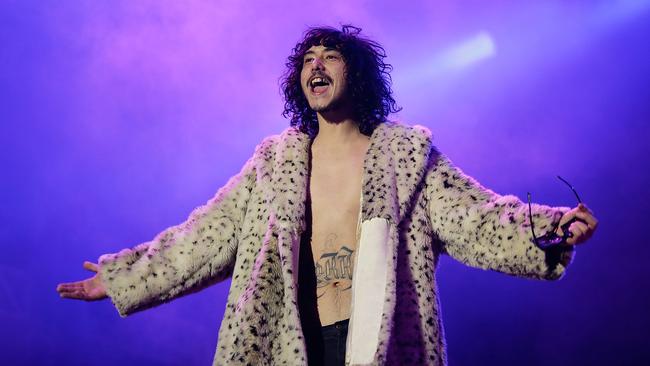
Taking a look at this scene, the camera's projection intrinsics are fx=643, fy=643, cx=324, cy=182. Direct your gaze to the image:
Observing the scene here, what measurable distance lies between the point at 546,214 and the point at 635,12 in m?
3.55

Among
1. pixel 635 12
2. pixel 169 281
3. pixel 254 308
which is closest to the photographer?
pixel 254 308

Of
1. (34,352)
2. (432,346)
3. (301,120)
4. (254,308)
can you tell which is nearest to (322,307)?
(254,308)

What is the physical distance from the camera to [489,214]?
2414 mm

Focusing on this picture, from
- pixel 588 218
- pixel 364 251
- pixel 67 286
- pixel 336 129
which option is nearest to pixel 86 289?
pixel 67 286

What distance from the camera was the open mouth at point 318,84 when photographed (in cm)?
298

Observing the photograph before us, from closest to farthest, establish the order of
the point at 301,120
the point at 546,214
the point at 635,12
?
1. the point at 546,214
2. the point at 301,120
3. the point at 635,12

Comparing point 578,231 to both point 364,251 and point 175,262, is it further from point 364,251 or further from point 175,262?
point 175,262

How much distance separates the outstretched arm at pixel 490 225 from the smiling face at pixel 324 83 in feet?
1.79

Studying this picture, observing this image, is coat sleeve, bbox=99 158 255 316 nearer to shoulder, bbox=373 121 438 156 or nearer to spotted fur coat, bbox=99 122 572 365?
spotted fur coat, bbox=99 122 572 365

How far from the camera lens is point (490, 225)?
2.39m

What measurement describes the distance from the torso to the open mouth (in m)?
0.28

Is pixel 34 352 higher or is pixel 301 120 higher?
pixel 301 120

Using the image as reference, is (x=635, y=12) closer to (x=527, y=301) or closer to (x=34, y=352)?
(x=527, y=301)

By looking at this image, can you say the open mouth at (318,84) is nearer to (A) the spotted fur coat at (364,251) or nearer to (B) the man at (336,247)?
(B) the man at (336,247)
